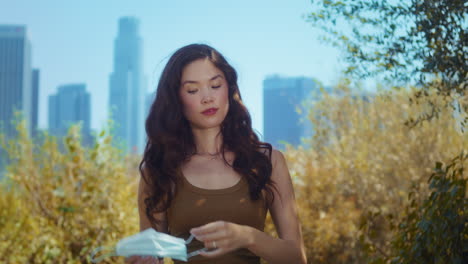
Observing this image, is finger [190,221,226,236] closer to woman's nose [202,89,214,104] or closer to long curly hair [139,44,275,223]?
long curly hair [139,44,275,223]

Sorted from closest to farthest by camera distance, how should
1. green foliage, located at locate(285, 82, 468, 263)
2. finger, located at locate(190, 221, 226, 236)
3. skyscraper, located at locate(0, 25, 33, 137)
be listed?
finger, located at locate(190, 221, 226, 236)
green foliage, located at locate(285, 82, 468, 263)
skyscraper, located at locate(0, 25, 33, 137)

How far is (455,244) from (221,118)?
97 centimetres

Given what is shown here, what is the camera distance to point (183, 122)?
227 cm

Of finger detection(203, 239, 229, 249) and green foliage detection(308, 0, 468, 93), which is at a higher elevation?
green foliage detection(308, 0, 468, 93)

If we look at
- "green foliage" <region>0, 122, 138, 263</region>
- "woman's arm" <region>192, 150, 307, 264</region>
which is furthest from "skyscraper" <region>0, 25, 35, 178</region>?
"woman's arm" <region>192, 150, 307, 264</region>

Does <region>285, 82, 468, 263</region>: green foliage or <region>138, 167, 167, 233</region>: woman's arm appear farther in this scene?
<region>285, 82, 468, 263</region>: green foliage

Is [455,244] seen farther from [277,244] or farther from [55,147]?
[55,147]

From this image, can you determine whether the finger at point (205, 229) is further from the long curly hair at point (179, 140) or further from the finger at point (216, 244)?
the long curly hair at point (179, 140)

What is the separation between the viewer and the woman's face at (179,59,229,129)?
2.10 meters

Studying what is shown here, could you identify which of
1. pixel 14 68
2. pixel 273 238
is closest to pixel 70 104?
pixel 14 68

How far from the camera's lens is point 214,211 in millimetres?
2027

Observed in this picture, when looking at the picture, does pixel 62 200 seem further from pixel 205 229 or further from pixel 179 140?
pixel 205 229

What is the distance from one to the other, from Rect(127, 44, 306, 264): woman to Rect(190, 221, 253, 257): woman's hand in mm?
331

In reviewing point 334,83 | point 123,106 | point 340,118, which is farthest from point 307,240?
point 123,106
